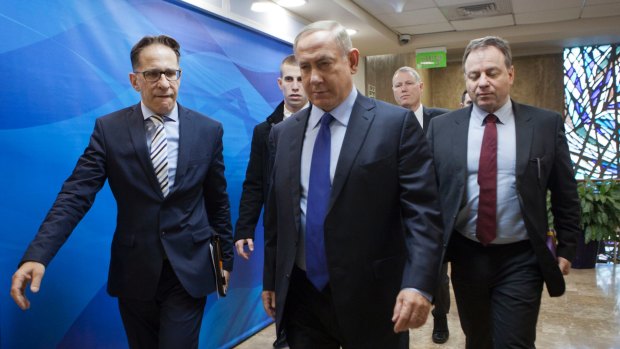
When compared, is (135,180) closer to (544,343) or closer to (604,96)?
(544,343)

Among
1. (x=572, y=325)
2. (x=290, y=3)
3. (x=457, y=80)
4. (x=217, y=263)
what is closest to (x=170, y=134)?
(x=217, y=263)

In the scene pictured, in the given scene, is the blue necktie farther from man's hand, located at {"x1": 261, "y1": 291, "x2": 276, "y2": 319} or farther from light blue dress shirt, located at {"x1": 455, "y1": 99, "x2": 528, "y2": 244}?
light blue dress shirt, located at {"x1": 455, "y1": 99, "x2": 528, "y2": 244}

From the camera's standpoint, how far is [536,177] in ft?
7.00

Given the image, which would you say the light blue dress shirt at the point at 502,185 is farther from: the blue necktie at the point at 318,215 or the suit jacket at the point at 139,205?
the suit jacket at the point at 139,205

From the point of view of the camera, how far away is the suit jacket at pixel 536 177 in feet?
6.90

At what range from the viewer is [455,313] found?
4.37m

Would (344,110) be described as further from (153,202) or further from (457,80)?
(457,80)

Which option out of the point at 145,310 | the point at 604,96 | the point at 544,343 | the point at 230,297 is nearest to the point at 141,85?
the point at 145,310

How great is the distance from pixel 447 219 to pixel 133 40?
83.2 inches

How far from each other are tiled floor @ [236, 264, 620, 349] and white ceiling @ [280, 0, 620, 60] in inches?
131

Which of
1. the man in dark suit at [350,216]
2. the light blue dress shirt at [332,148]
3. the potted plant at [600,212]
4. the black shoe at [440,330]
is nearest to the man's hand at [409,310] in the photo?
the man in dark suit at [350,216]

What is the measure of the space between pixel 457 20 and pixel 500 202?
555 cm

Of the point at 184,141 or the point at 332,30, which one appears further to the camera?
the point at 184,141

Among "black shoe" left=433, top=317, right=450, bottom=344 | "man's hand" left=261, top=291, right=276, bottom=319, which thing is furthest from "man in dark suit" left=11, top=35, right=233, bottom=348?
"black shoe" left=433, top=317, right=450, bottom=344
